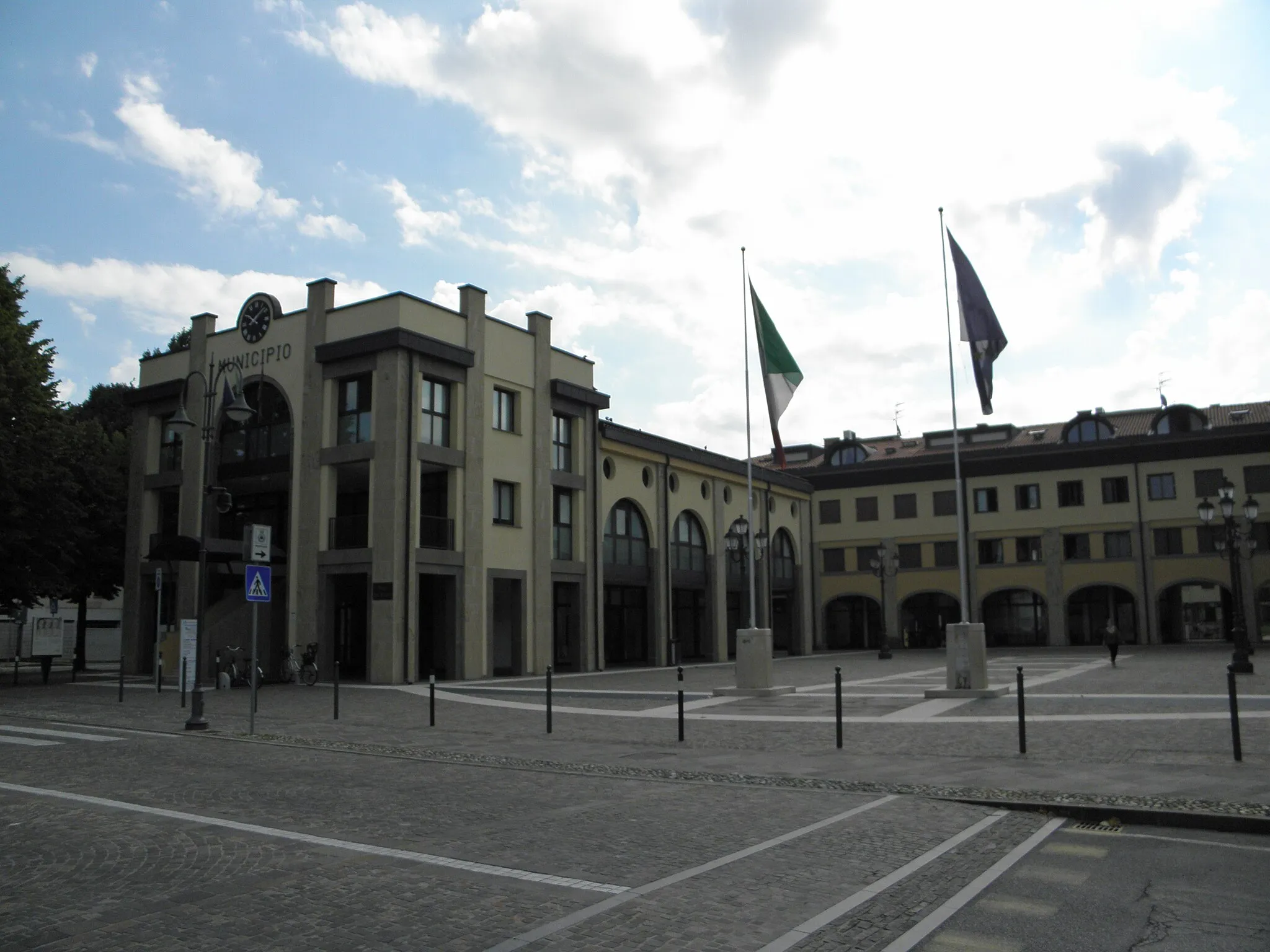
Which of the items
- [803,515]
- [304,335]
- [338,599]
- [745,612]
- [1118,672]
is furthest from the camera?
[803,515]

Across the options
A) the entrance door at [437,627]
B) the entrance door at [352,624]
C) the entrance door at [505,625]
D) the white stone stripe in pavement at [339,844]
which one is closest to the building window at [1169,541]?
the entrance door at [505,625]

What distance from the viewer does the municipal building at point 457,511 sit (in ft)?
95.9

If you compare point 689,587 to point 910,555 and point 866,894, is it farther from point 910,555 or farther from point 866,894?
point 866,894

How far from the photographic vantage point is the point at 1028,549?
189ft

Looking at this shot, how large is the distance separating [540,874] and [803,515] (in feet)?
161

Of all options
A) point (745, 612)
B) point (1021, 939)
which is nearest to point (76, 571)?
point (745, 612)

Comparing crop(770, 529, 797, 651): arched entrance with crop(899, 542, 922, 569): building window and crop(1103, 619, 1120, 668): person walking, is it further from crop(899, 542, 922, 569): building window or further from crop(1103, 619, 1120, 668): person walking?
crop(1103, 619, 1120, 668): person walking

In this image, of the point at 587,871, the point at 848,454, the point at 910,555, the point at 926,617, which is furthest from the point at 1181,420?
the point at 587,871

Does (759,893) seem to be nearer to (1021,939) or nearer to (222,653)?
(1021,939)

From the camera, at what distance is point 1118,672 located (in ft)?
94.6

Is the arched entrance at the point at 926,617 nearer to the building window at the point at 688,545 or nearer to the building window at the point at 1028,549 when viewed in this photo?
the building window at the point at 1028,549

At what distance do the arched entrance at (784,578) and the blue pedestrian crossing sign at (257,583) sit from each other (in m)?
34.6

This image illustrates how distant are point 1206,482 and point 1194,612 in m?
6.87

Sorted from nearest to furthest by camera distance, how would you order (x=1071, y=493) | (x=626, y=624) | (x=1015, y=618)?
1. (x=626, y=624)
2. (x=1071, y=493)
3. (x=1015, y=618)
